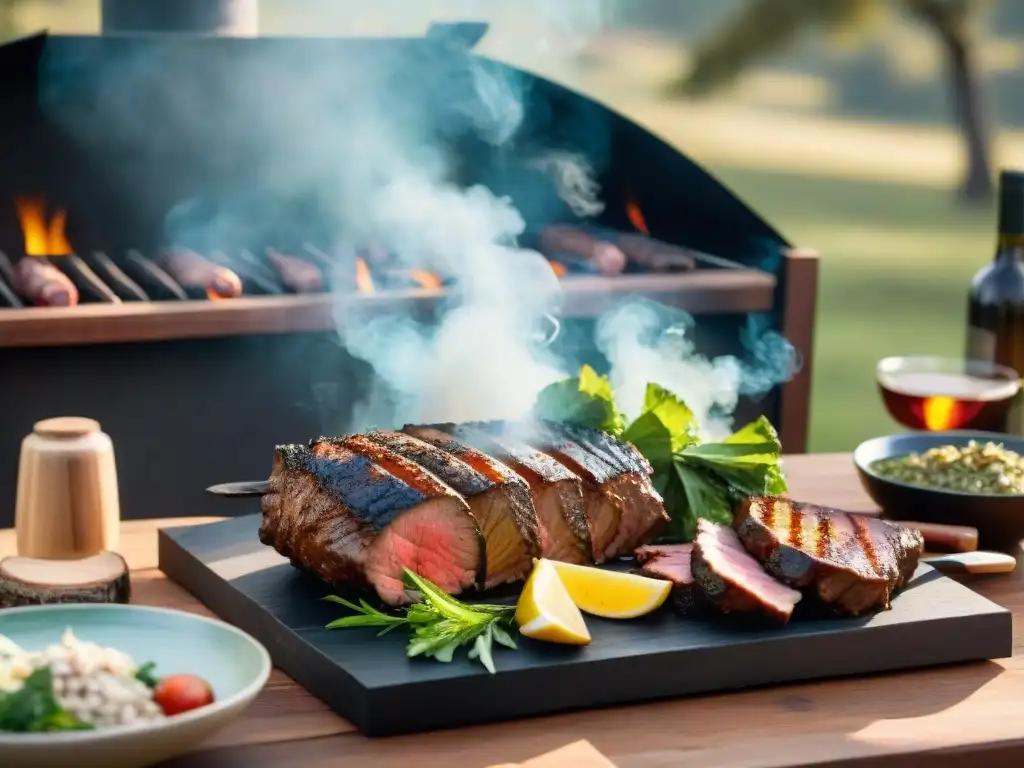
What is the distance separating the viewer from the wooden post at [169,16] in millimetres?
5215

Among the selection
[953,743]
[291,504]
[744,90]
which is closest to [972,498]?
[953,743]

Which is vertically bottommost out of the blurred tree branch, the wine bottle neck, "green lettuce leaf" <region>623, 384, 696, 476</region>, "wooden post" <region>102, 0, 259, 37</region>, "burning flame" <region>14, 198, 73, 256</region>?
"green lettuce leaf" <region>623, 384, 696, 476</region>

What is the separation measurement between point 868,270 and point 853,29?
344 cm

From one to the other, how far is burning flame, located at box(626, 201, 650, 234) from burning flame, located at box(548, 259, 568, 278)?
1.82 ft

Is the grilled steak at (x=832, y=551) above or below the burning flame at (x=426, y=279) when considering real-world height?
below

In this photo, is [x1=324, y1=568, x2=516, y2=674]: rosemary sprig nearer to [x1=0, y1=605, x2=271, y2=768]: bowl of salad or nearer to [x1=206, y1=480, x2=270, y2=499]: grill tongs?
[x1=0, y1=605, x2=271, y2=768]: bowl of salad

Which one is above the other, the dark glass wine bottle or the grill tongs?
the dark glass wine bottle

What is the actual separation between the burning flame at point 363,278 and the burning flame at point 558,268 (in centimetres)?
62

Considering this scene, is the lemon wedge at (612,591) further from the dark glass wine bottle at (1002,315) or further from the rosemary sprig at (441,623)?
the dark glass wine bottle at (1002,315)

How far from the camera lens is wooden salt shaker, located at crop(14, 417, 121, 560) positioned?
102 inches

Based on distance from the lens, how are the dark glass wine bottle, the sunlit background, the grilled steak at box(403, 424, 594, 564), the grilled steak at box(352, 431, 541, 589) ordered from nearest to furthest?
the grilled steak at box(352, 431, 541, 589) → the grilled steak at box(403, 424, 594, 564) → the dark glass wine bottle → the sunlit background

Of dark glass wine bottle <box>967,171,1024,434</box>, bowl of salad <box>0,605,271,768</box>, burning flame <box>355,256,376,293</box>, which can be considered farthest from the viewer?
→ burning flame <box>355,256,376,293</box>

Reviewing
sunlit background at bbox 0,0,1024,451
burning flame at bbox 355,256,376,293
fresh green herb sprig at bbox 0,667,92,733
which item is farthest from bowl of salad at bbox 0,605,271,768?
sunlit background at bbox 0,0,1024,451

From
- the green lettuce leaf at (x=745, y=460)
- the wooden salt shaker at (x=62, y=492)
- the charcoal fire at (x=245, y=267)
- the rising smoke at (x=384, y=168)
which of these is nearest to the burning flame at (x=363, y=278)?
the charcoal fire at (x=245, y=267)
